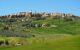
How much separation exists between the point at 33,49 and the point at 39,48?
1.72m

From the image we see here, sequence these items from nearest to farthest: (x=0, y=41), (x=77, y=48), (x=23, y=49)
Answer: (x=77, y=48)
(x=23, y=49)
(x=0, y=41)

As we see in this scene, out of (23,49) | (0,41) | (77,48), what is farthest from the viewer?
(0,41)

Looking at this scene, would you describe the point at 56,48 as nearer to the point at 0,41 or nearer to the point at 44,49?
the point at 44,49

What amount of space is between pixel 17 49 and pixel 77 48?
16125mm

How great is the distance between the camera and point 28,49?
60938 mm

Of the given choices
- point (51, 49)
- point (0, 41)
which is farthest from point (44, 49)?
point (0, 41)

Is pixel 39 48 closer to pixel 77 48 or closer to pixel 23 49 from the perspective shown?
pixel 23 49

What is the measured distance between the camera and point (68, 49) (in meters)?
58.1

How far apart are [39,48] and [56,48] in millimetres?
4786

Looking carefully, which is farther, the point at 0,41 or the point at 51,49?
the point at 0,41

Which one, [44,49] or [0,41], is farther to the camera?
[0,41]

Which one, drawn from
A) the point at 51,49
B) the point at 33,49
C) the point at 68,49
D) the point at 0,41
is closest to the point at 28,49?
the point at 33,49

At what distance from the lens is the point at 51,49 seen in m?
58.5

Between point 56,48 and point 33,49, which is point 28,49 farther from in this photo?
point 56,48
